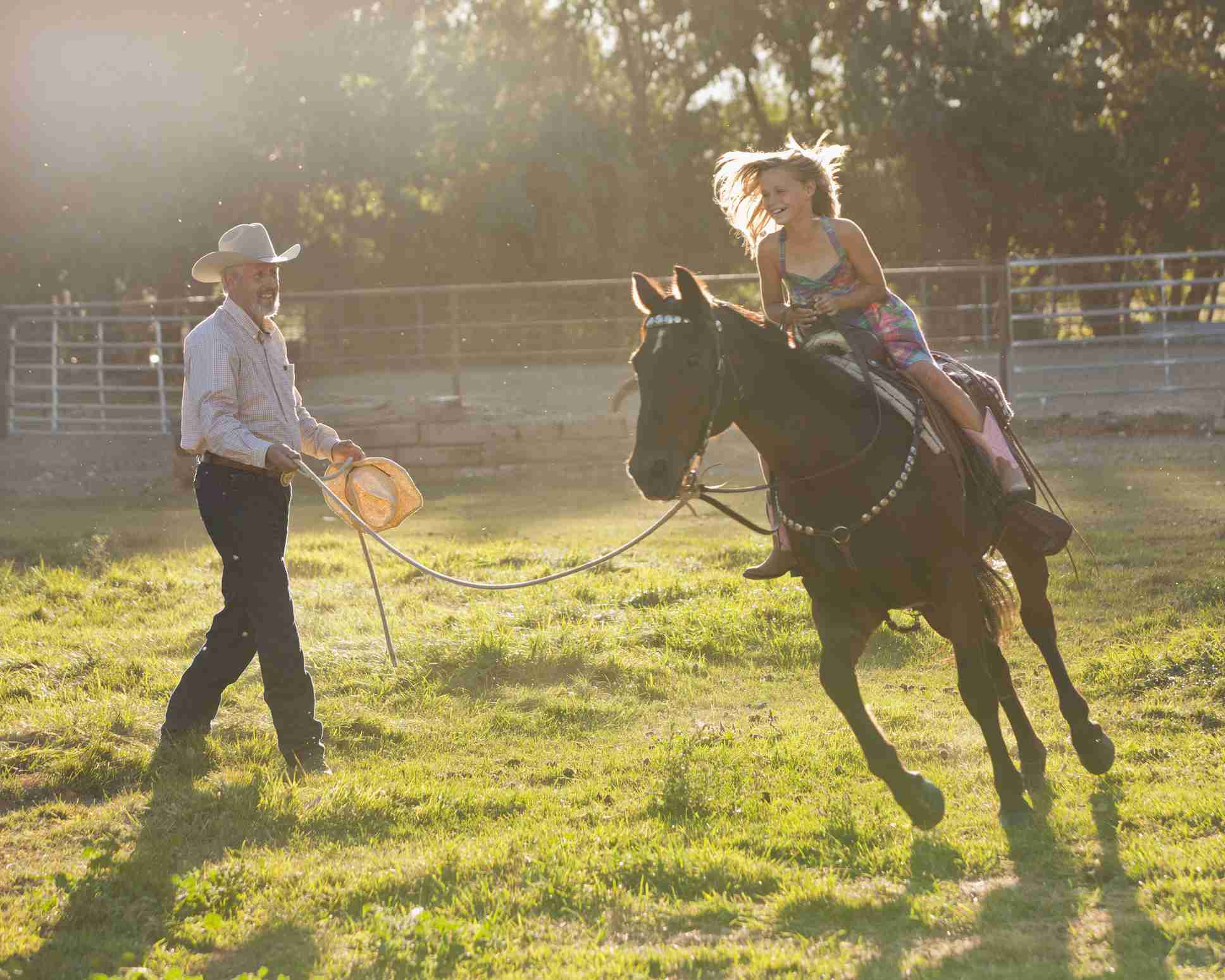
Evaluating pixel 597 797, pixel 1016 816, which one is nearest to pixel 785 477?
pixel 1016 816

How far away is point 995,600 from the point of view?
5625 mm

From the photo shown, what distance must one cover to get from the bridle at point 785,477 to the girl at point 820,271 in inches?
7.8

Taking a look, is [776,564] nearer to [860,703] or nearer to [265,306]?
[860,703]

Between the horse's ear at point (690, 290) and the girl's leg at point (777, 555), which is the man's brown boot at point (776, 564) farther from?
the horse's ear at point (690, 290)

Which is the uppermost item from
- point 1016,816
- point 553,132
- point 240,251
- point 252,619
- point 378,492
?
point 553,132

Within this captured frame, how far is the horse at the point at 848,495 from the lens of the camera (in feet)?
14.0

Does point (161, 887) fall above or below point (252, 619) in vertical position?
below

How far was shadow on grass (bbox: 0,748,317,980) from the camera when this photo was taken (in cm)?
404

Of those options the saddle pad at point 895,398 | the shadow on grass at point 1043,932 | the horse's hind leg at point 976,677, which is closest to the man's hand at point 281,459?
the saddle pad at point 895,398

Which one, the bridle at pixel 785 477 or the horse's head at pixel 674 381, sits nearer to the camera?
the horse's head at pixel 674 381

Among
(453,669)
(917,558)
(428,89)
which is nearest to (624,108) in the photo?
(428,89)

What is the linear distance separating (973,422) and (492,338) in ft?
53.7

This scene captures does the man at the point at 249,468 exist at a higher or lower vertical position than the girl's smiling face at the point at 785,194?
lower

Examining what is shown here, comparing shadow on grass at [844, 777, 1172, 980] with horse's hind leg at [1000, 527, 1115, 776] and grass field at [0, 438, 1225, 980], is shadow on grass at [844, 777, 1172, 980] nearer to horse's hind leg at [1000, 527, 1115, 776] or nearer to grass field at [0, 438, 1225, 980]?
grass field at [0, 438, 1225, 980]
